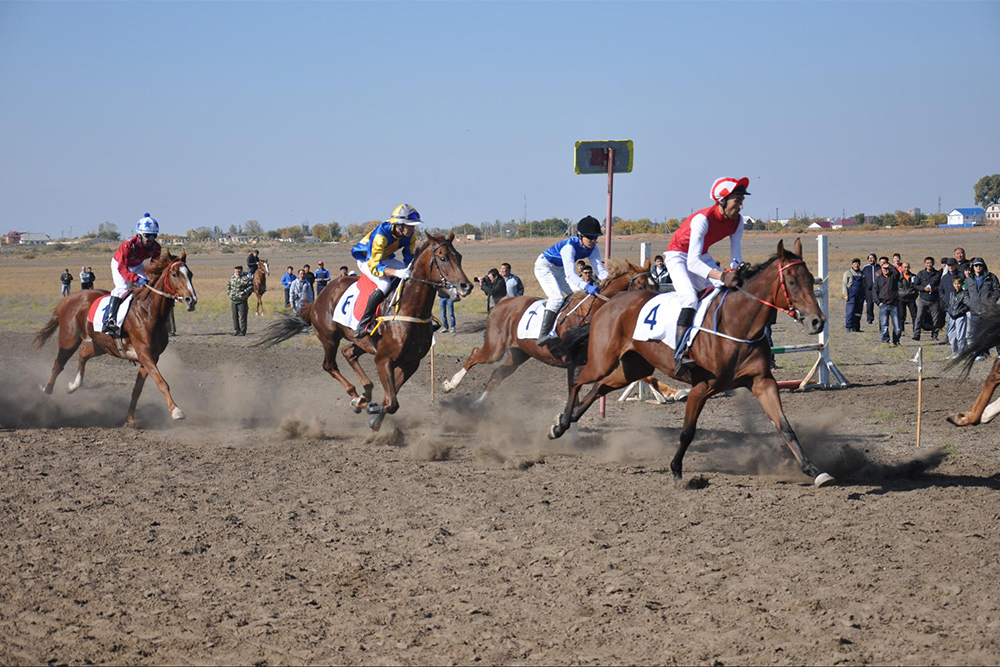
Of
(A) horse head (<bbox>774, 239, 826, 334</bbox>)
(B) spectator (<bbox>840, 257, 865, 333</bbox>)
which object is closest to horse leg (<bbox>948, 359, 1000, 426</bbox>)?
(A) horse head (<bbox>774, 239, 826, 334</bbox>)

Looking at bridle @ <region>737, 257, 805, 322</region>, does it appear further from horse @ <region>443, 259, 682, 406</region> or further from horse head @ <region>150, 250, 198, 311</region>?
horse head @ <region>150, 250, 198, 311</region>

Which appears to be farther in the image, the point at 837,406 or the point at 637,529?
the point at 837,406

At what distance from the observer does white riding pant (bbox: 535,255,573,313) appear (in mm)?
11812

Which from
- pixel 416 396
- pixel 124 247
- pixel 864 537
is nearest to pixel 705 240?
pixel 864 537

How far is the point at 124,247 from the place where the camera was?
43.5 feet

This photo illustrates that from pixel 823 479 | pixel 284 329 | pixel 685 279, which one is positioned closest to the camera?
pixel 823 479

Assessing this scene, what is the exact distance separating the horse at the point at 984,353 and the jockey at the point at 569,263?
3.98 meters

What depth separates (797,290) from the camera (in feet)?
27.8

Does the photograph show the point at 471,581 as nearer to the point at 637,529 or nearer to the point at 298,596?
the point at 298,596

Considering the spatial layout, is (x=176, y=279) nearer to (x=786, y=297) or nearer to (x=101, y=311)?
(x=101, y=311)

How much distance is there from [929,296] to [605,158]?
11.8 m

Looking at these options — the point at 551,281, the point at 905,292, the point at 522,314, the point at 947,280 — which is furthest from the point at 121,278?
the point at 905,292

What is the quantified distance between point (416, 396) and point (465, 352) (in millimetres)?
6320

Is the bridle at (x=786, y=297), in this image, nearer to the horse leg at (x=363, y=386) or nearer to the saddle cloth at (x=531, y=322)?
the saddle cloth at (x=531, y=322)
